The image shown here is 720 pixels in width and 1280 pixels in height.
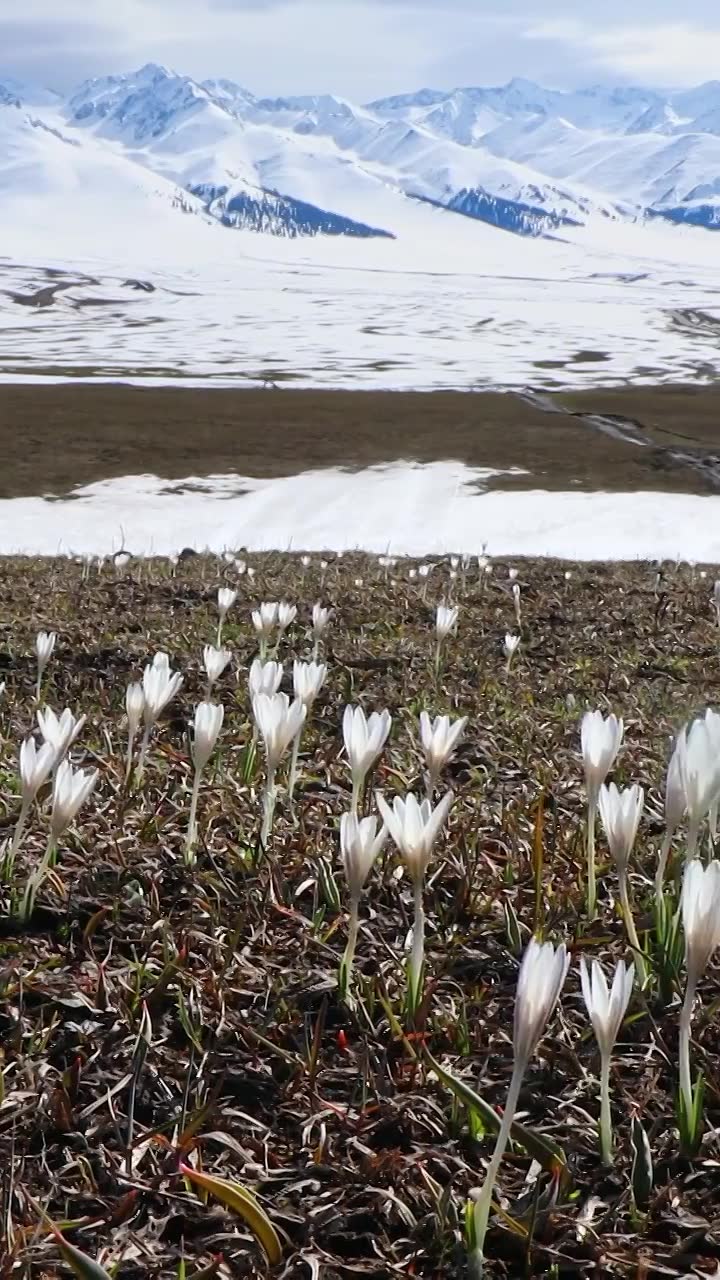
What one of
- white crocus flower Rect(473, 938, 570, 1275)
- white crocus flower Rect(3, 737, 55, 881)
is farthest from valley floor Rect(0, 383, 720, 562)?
white crocus flower Rect(473, 938, 570, 1275)

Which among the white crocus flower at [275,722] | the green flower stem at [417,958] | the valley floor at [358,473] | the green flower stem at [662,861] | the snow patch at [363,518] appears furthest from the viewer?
the valley floor at [358,473]

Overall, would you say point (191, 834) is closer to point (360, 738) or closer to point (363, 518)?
point (360, 738)

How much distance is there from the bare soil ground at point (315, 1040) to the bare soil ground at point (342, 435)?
29.4m

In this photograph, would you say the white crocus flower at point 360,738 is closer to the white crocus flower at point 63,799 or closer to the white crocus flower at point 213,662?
the white crocus flower at point 63,799

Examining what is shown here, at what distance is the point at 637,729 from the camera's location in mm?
4453

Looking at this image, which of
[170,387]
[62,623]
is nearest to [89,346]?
[170,387]

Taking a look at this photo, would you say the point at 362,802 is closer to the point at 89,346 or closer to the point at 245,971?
the point at 245,971

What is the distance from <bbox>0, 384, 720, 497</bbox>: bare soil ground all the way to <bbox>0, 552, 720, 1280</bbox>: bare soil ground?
96.3ft

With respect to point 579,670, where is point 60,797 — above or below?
above

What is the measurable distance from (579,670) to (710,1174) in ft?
13.7

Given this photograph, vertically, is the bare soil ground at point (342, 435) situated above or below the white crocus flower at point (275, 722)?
below

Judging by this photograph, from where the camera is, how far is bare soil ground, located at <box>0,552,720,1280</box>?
1665 millimetres

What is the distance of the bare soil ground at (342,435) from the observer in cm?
3678

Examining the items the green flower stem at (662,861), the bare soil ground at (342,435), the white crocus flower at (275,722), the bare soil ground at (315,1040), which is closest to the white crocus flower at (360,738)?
the white crocus flower at (275,722)
